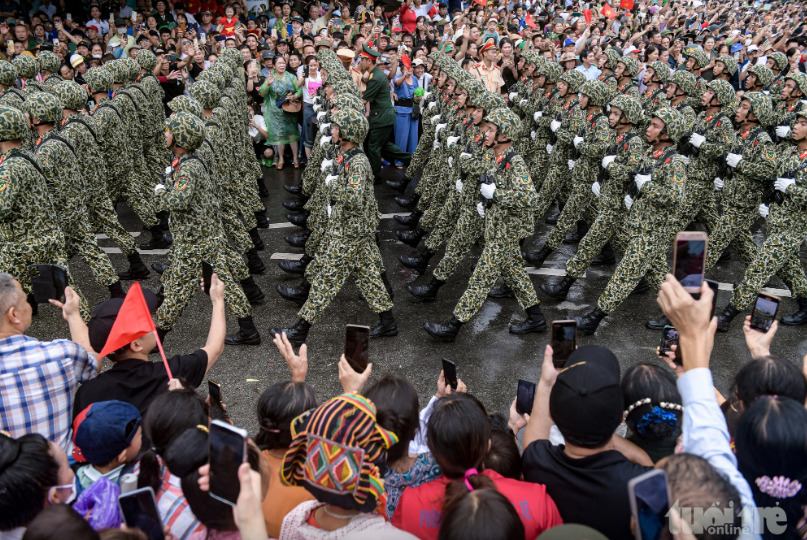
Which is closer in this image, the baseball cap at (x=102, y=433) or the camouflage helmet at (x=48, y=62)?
the baseball cap at (x=102, y=433)

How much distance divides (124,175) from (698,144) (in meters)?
6.96

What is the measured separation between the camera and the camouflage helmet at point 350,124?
5.20 metres

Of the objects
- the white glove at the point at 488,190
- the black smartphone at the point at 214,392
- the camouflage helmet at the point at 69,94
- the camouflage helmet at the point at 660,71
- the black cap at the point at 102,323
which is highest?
the camouflage helmet at the point at 660,71

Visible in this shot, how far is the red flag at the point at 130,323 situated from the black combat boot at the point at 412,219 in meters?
5.40

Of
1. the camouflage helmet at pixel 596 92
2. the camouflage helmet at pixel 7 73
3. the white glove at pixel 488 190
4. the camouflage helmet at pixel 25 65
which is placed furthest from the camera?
the camouflage helmet at pixel 25 65

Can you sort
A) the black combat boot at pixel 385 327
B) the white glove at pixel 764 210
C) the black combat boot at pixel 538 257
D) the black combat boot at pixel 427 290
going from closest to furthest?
1. the black combat boot at pixel 385 327
2. the white glove at pixel 764 210
3. the black combat boot at pixel 427 290
4. the black combat boot at pixel 538 257

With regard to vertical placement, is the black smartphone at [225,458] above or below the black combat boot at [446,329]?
above

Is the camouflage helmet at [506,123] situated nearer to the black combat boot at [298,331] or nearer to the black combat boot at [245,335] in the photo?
the black combat boot at [298,331]

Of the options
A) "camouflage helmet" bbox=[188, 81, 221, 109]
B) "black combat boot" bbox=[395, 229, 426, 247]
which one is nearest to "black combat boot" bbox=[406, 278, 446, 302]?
"black combat boot" bbox=[395, 229, 426, 247]

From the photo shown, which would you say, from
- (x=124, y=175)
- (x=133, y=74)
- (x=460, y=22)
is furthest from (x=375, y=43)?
(x=124, y=175)

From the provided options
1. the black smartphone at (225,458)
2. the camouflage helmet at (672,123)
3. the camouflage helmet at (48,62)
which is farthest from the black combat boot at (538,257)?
the camouflage helmet at (48,62)

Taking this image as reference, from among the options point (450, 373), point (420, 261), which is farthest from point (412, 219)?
point (450, 373)

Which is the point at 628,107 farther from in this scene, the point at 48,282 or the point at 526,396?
the point at 48,282

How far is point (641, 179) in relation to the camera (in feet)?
17.7
